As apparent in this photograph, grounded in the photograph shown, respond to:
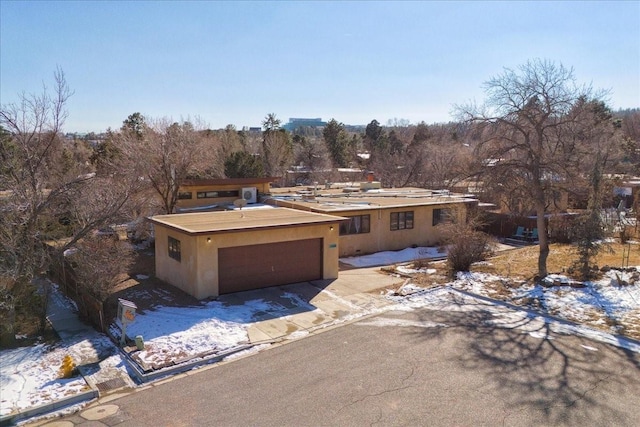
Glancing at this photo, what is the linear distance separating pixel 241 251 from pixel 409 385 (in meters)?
8.31

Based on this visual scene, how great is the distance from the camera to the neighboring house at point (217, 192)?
2889 centimetres

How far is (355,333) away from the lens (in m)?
12.9

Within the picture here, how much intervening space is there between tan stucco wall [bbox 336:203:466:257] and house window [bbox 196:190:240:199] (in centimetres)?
1005

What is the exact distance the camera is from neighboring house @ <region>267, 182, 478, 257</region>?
77.5 feet

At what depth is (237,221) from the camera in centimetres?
1780

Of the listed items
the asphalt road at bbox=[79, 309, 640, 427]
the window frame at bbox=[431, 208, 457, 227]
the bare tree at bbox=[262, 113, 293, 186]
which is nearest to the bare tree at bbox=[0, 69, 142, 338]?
the asphalt road at bbox=[79, 309, 640, 427]

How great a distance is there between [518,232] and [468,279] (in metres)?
12.7

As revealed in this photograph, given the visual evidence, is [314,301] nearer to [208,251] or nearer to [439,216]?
[208,251]

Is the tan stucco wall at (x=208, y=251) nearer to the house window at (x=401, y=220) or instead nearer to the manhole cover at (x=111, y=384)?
the manhole cover at (x=111, y=384)

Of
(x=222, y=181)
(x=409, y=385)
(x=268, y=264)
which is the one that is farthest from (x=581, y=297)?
(x=222, y=181)

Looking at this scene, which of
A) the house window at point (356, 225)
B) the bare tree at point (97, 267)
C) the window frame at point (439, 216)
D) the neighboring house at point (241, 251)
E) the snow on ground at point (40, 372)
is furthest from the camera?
the window frame at point (439, 216)

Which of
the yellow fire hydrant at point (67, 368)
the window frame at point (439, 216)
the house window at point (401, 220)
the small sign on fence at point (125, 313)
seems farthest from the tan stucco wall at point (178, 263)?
the window frame at point (439, 216)

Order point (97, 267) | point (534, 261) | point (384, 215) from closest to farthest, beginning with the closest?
point (97, 267)
point (534, 261)
point (384, 215)

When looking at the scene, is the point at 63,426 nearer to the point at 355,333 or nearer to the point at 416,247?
the point at 355,333
